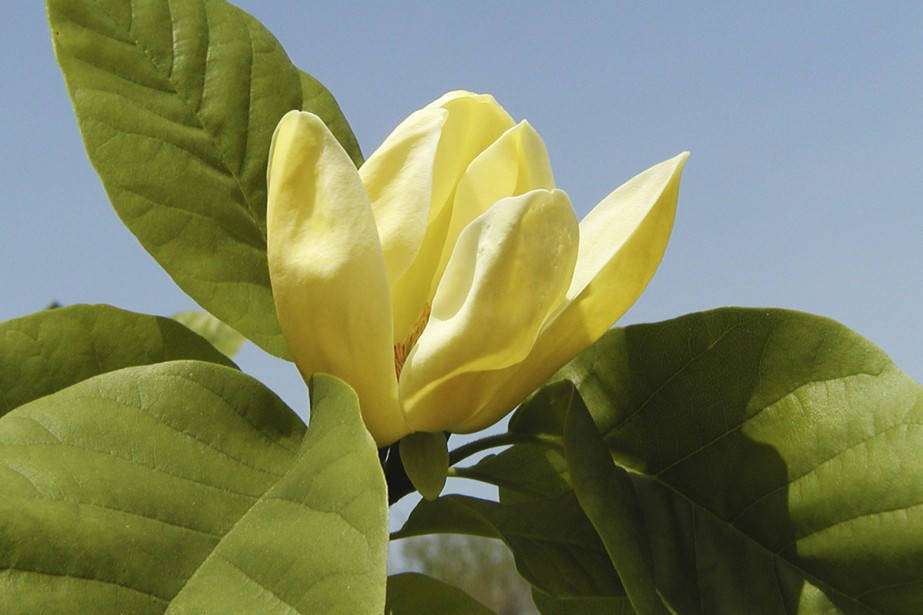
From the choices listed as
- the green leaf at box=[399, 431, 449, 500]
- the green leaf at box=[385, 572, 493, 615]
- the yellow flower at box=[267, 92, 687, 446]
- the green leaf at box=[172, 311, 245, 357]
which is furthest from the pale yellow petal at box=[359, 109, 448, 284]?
the green leaf at box=[172, 311, 245, 357]

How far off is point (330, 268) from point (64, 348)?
22 cm

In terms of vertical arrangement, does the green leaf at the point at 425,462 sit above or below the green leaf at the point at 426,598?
above

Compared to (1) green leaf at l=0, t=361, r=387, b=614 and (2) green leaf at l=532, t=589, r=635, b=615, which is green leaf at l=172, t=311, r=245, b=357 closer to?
(2) green leaf at l=532, t=589, r=635, b=615

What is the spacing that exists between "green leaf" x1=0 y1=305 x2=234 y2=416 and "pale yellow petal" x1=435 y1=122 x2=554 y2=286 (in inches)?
8.2

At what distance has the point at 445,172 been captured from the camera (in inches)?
30.1

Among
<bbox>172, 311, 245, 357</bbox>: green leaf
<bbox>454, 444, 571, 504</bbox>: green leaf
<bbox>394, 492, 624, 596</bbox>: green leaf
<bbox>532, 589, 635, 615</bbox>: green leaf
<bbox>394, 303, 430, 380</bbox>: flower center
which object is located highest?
<bbox>394, 303, 430, 380</bbox>: flower center

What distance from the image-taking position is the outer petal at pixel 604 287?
0.69 metres

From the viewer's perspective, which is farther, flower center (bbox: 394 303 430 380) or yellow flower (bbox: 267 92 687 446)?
flower center (bbox: 394 303 430 380)

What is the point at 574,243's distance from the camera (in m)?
0.66

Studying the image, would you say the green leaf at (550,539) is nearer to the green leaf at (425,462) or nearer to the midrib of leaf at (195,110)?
the green leaf at (425,462)

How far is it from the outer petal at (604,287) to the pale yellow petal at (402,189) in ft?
0.32

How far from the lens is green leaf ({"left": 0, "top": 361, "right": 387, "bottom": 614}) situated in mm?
519

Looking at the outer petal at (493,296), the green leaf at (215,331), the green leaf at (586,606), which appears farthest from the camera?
the green leaf at (215,331)

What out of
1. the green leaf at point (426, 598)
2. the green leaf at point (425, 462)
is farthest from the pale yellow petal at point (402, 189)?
the green leaf at point (426, 598)
